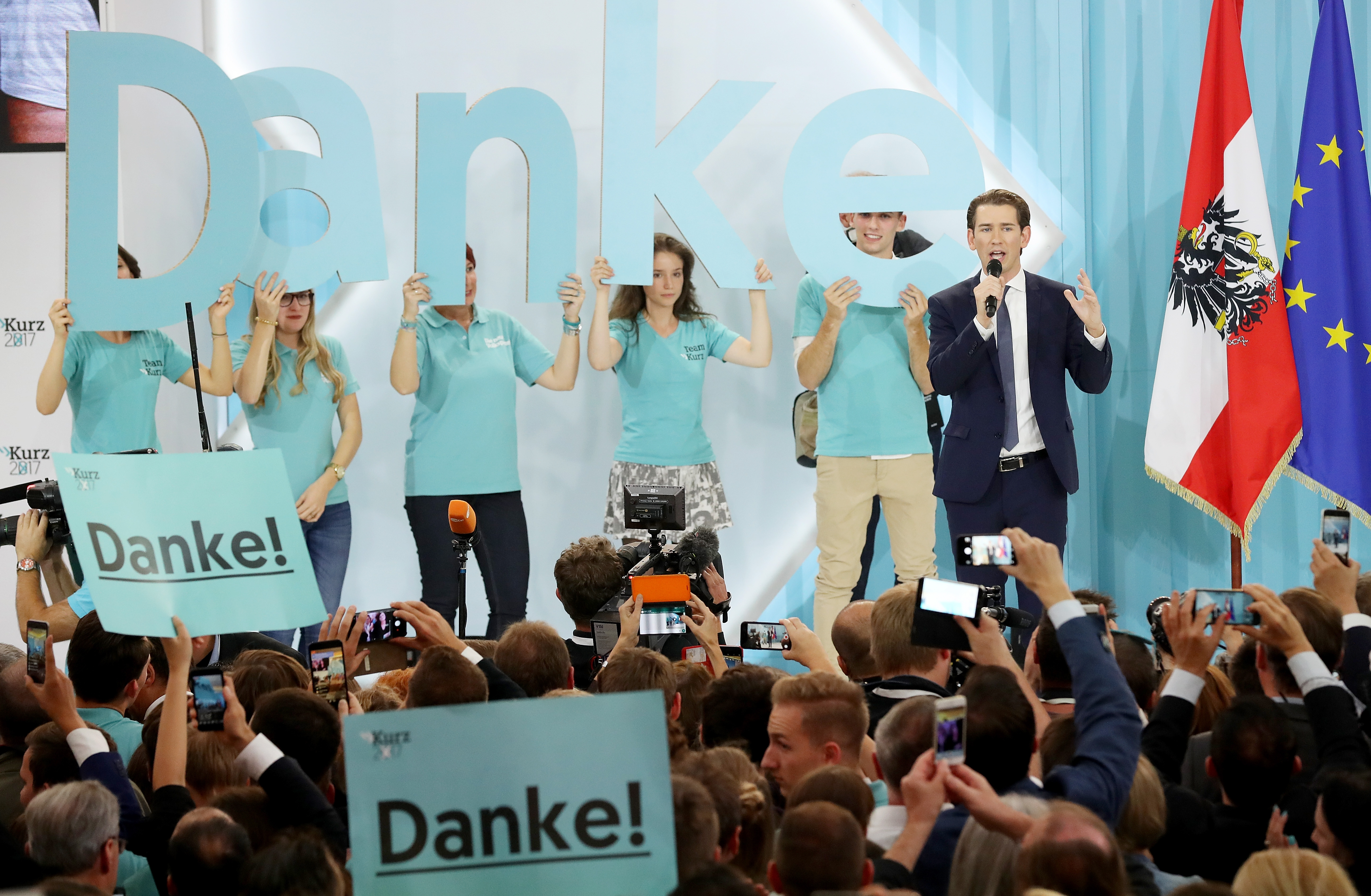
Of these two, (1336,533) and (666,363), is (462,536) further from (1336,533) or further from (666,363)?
(1336,533)

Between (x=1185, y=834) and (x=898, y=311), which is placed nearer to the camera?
(x=1185, y=834)

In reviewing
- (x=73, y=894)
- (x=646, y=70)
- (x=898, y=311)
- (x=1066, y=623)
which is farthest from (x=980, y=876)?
(x=646, y=70)

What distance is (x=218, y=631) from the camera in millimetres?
2633

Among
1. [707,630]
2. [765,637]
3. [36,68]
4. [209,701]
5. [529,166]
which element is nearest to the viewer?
[209,701]

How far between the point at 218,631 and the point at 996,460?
2625mm

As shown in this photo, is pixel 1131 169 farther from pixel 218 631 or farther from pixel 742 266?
pixel 218 631

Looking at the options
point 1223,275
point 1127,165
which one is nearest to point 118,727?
→ point 1223,275

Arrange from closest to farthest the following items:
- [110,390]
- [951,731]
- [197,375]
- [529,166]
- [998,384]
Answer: [951,731], [197,375], [998,384], [110,390], [529,166]

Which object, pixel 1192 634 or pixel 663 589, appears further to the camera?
pixel 663 589

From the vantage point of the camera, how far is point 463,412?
4.88 m

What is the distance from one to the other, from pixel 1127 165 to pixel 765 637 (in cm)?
317

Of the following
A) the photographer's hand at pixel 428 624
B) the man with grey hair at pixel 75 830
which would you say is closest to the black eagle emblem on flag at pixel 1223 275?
the photographer's hand at pixel 428 624

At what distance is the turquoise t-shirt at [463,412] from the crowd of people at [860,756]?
1.71 metres

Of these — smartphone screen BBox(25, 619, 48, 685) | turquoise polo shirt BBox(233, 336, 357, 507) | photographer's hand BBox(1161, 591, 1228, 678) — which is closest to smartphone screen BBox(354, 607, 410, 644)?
smartphone screen BBox(25, 619, 48, 685)
